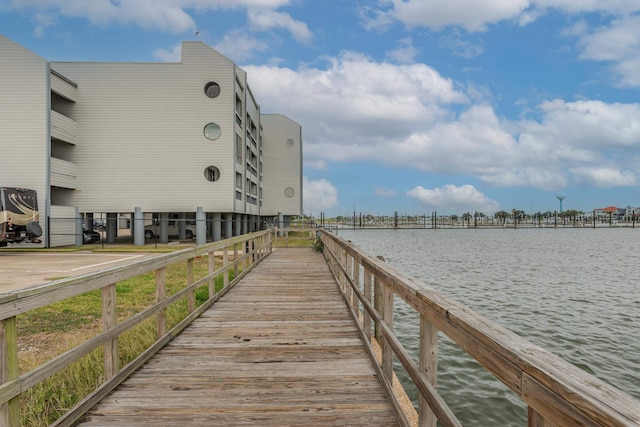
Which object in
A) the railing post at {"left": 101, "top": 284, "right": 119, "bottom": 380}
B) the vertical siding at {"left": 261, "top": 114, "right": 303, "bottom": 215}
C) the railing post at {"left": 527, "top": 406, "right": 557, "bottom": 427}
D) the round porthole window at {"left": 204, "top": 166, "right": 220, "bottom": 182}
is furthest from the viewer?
the vertical siding at {"left": 261, "top": 114, "right": 303, "bottom": 215}

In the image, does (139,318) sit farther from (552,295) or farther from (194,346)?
(552,295)

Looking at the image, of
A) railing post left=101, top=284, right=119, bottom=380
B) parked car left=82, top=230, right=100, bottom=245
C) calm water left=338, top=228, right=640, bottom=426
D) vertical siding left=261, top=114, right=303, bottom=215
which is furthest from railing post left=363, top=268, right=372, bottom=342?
vertical siding left=261, top=114, right=303, bottom=215

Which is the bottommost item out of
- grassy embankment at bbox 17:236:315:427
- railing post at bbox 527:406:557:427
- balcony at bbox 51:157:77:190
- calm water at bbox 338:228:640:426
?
calm water at bbox 338:228:640:426

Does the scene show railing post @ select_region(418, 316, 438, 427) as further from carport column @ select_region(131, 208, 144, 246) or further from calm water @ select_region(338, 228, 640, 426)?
carport column @ select_region(131, 208, 144, 246)

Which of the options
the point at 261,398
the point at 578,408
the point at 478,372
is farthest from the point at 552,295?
the point at 578,408

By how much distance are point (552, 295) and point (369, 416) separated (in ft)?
51.2

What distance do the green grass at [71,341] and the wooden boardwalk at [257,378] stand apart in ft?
3.28

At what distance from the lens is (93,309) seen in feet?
29.9

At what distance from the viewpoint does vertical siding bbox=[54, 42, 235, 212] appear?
2795 cm

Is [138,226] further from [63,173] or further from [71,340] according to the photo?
[71,340]

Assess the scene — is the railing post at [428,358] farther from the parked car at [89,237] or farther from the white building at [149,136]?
the parked car at [89,237]

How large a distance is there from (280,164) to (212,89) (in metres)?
17.7

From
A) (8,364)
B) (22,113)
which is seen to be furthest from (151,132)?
(8,364)

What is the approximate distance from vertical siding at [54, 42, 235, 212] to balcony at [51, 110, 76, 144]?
0.45 metres
